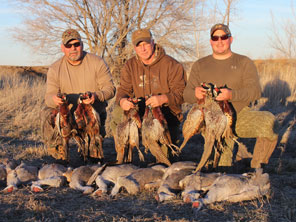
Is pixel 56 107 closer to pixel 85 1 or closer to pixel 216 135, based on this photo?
pixel 216 135

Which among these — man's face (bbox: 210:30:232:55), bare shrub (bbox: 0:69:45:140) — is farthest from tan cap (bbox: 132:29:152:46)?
bare shrub (bbox: 0:69:45:140)

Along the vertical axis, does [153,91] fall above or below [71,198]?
above

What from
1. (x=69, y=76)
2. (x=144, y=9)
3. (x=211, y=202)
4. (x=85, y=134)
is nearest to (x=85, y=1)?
(x=144, y=9)

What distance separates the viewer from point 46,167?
4871mm

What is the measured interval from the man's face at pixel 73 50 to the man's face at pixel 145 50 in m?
1.09

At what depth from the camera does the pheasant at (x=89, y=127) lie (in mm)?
5340

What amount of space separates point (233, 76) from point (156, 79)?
1.26 m

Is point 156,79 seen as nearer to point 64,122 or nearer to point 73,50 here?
point 73,50

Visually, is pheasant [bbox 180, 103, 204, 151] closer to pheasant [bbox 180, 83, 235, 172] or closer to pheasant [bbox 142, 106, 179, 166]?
pheasant [bbox 180, 83, 235, 172]

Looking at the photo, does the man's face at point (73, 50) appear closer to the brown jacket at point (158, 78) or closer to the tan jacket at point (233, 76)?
the brown jacket at point (158, 78)

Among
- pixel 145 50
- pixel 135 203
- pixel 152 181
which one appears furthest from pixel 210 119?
pixel 145 50

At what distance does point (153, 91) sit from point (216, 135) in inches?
58.8

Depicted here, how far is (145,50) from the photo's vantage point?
5402mm

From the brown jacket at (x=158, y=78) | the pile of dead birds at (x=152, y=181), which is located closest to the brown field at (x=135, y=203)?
the pile of dead birds at (x=152, y=181)
